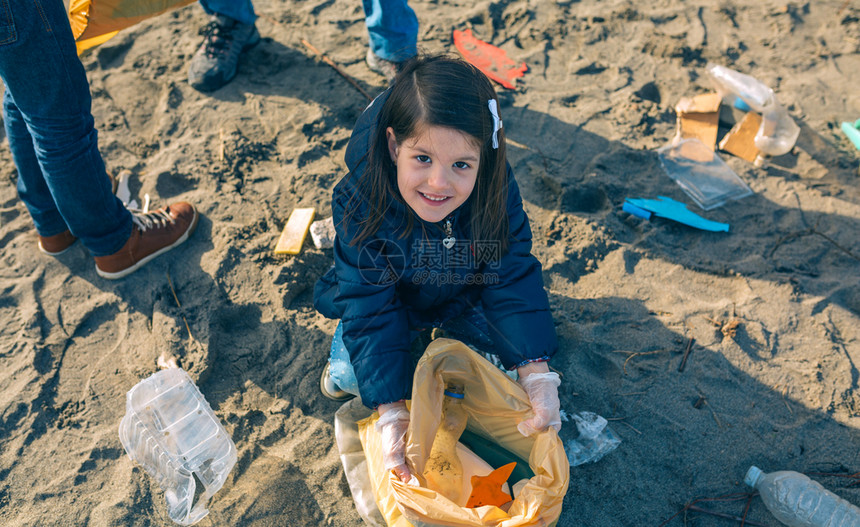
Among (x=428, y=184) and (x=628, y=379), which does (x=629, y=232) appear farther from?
(x=428, y=184)

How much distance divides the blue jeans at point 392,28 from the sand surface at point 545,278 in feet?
0.93

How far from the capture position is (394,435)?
163 centimetres

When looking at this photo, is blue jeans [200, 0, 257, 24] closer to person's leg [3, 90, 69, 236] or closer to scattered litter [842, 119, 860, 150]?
person's leg [3, 90, 69, 236]

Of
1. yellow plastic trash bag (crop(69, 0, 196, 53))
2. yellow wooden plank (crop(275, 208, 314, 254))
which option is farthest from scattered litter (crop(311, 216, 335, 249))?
yellow plastic trash bag (crop(69, 0, 196, 53))

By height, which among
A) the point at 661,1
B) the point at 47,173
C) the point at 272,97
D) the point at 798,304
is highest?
the point at 661,1

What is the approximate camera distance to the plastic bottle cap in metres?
1.88

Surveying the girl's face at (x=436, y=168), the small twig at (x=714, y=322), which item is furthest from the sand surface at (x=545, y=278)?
the girl's face at (x=436, y=168)

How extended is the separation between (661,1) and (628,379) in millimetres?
2946

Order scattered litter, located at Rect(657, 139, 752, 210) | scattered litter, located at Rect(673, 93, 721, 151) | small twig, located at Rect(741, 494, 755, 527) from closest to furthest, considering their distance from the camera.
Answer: small twig, located at Rect(741, 494, 755, 527), scattered litter, located at Rect(657, 139, 752, 210), scattered litter, located at Rect(673, 93, 721, 151)

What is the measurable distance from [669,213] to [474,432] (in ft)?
4.90

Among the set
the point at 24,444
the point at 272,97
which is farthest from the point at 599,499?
the point at 272,97

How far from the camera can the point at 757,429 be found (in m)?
2.02

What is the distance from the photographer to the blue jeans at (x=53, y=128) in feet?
5.54

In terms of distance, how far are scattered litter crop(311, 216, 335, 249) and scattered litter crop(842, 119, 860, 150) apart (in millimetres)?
2879
